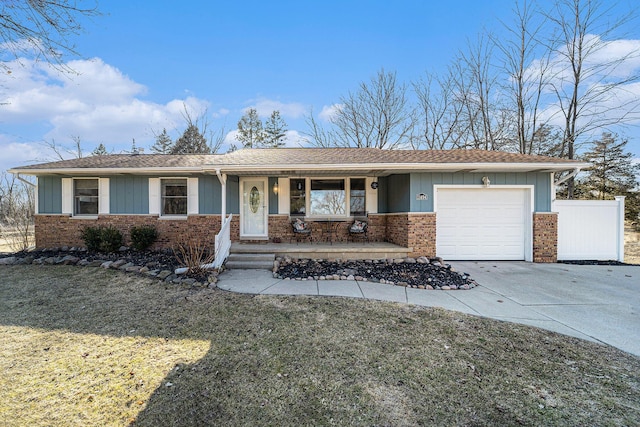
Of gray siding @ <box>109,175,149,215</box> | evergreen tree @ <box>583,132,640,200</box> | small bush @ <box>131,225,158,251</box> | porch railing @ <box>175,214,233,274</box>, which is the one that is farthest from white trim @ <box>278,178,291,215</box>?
evergreen tree @ <box>583,132,640,200</box>

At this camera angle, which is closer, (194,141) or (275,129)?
(194,141)

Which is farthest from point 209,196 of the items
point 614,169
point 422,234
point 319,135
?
point 614,169

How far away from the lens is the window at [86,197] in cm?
896

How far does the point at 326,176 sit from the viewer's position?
30.1ft

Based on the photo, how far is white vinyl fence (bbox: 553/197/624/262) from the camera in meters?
7.84

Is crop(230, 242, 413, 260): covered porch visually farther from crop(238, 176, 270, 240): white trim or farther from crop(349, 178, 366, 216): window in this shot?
crop(349, 178, 366, 216): window

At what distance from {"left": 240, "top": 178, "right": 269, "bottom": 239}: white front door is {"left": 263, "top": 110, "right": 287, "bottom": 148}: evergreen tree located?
13.1 metres

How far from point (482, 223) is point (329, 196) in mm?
4495

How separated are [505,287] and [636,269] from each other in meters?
4.39

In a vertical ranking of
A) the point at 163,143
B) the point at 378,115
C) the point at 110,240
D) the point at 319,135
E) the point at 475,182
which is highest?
the point at 378,115

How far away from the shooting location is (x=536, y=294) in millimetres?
5125

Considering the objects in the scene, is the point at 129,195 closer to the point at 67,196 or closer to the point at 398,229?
the point at 67,196

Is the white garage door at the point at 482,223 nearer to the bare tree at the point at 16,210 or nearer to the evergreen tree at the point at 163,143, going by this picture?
the bare tree at the point at 16,210

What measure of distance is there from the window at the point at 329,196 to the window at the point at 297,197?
0.33 metres
